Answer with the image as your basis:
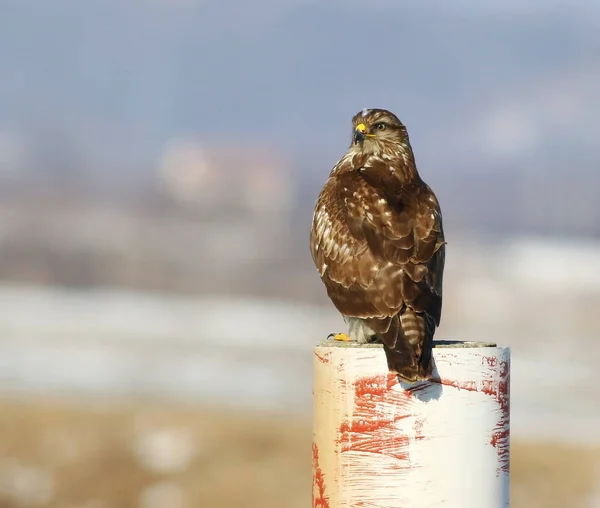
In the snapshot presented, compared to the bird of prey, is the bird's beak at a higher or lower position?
higher

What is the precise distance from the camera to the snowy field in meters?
22.8

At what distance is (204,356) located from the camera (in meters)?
28.2

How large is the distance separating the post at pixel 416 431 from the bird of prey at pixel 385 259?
0.13m

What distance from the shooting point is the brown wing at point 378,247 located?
21.8ft

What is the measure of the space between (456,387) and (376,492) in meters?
0.63

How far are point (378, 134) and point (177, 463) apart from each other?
30.4 ft

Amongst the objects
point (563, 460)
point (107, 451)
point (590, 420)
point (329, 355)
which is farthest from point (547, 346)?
point (329, 355)

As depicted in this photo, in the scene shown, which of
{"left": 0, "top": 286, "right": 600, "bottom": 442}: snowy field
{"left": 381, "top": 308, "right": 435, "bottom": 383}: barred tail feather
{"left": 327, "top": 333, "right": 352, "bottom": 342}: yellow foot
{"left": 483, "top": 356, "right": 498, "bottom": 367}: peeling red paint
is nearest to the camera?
{"left": 381, "top": 308, "right": 435, "bottom": 383}: barred tail feather

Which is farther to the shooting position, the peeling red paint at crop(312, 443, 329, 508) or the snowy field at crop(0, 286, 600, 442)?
the snowy field at crop(0, 286, 600, 442)

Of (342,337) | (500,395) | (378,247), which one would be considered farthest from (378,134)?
(500,395)

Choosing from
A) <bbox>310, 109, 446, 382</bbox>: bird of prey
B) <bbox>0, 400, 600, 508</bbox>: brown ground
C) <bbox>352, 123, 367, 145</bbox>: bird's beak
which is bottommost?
<bbox>0, 400, 600, 508</bbox>: brown ground

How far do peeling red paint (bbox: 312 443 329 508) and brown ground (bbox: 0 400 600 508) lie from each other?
8394 millimetres

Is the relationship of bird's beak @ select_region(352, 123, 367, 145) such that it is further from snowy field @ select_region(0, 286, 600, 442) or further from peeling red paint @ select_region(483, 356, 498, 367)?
snowy field @ select_region(0, 286, 600, 442)

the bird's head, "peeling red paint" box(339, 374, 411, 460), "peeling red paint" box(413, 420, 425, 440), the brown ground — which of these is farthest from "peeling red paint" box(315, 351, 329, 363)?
the brown ground
